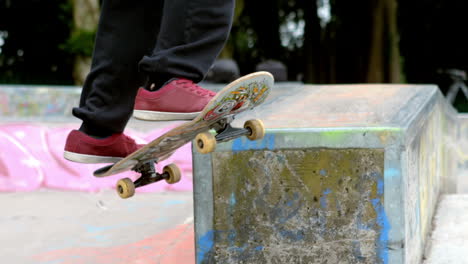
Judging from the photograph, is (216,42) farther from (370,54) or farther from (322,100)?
(370,54)

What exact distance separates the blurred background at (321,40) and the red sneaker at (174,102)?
1144 cm

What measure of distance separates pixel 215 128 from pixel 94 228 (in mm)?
2666

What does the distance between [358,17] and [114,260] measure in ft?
49.8

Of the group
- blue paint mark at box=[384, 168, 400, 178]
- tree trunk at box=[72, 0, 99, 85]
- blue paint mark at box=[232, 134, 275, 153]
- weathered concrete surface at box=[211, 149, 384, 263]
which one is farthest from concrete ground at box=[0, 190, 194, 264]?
tree trunk at box=[72, 0, 99, 85]

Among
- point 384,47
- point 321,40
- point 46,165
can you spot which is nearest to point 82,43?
point 46,165

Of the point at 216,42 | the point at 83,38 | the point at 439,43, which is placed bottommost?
the point at 439,43

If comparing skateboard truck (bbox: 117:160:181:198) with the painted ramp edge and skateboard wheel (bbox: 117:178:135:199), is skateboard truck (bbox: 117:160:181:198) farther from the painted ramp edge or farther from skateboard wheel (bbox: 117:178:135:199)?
the painted ramp edge

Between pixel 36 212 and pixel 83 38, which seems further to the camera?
pixel 83 38

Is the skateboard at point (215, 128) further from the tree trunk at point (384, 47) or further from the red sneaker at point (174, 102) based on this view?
the tree trunk at point (384, 47)

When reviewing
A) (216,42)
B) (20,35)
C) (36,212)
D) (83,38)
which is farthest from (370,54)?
(216,42)

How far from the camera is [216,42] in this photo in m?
2.18

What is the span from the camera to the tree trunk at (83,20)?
11.6 m

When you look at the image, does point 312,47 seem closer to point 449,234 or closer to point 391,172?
point 449,234

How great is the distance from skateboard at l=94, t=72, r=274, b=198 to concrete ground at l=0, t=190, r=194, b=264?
102cm
